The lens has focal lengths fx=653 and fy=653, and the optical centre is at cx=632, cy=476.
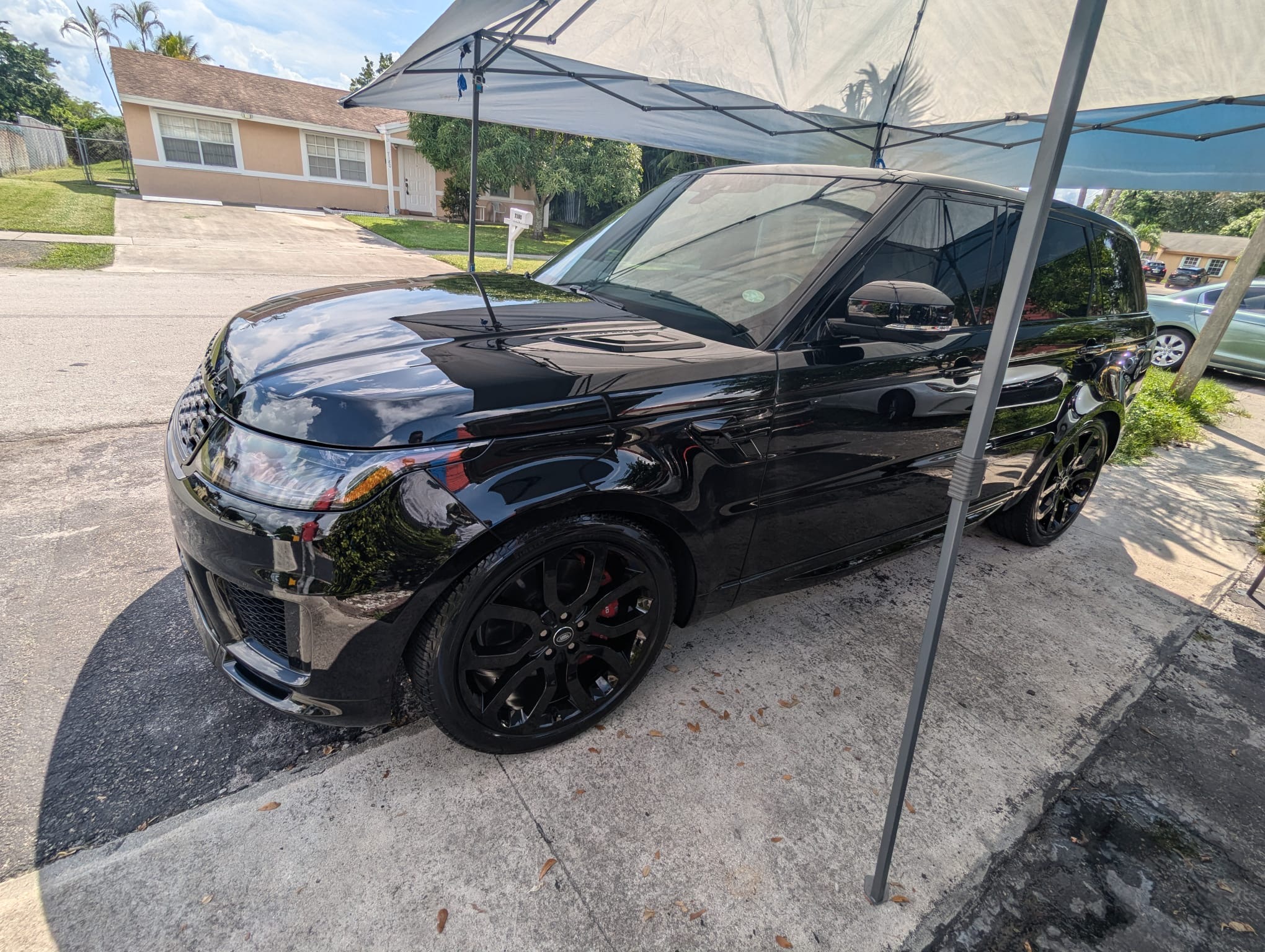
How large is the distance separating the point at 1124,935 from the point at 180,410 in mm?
3233

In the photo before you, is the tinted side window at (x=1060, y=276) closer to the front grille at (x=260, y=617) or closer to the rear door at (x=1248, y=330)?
the front grille at (x=260, y=617)

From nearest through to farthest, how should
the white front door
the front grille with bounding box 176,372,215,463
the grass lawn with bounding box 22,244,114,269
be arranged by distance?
the front grille with bounding box 176,372,215,463
the grass lawn with bounding box 22,244,114,269
the white front door

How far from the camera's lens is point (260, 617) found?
180 centimetres

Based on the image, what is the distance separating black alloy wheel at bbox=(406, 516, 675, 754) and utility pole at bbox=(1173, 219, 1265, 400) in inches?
343

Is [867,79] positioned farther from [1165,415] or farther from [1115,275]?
[1165,415]

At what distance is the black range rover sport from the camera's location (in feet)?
5.50

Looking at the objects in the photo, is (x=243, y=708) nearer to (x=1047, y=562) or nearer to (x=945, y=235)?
(x=945, y=235)

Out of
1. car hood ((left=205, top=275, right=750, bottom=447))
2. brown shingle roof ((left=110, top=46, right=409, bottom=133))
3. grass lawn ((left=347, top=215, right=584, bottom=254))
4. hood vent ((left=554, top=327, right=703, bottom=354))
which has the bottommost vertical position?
grass lawn ((left=347, top=215, right=584, bottom=254))

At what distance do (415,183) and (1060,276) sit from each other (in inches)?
1030

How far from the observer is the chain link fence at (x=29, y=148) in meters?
22.0

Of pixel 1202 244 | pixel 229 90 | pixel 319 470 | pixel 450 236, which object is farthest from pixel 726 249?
pixel 1202 244

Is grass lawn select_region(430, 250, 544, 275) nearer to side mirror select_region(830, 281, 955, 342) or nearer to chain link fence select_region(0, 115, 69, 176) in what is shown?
side mirror select_region(830, 281, 955, 342)

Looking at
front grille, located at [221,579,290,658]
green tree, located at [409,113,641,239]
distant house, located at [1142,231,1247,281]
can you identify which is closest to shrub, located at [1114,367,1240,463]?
front grille, located at [221,579,290,658]

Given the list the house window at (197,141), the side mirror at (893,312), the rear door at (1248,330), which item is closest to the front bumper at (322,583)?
the side mirror at (893,312)
